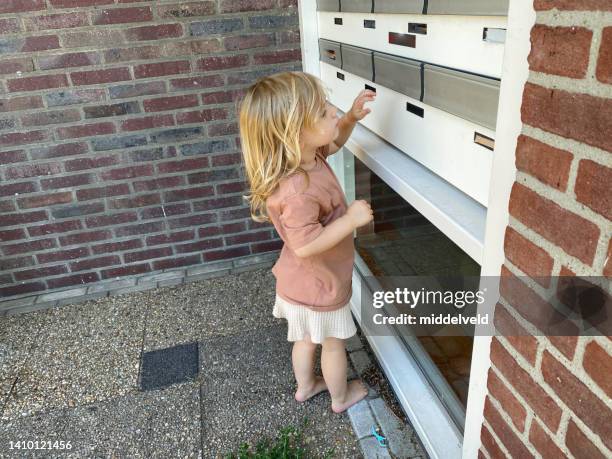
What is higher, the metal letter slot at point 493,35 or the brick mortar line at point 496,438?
the metal letter slot at point 493,35

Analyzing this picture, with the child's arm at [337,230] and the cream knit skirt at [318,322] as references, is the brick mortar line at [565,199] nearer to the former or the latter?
the child's arm at [337,230]

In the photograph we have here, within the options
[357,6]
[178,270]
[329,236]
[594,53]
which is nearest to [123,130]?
[178,270]

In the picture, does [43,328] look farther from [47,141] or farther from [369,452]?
[369,452]

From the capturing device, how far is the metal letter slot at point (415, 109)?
1741 millimetres

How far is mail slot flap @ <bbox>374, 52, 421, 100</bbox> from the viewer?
5.55 ft

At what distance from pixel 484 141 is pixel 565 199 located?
0.45m

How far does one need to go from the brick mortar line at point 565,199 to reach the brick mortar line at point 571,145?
0.08 metres

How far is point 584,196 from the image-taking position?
92 cm

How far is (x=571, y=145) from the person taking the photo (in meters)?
0.93

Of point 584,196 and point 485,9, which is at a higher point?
point 485,9

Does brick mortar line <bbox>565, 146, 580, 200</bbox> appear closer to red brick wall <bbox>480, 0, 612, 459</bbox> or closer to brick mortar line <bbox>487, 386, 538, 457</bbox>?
red brick wall <bbox>480, 0, 612, 459</bbox>

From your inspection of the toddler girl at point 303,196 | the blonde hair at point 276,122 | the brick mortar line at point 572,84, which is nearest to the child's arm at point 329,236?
the toddler girl at point 303,196

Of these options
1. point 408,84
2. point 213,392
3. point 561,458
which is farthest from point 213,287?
point 561,458

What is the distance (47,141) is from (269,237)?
1578 mm
